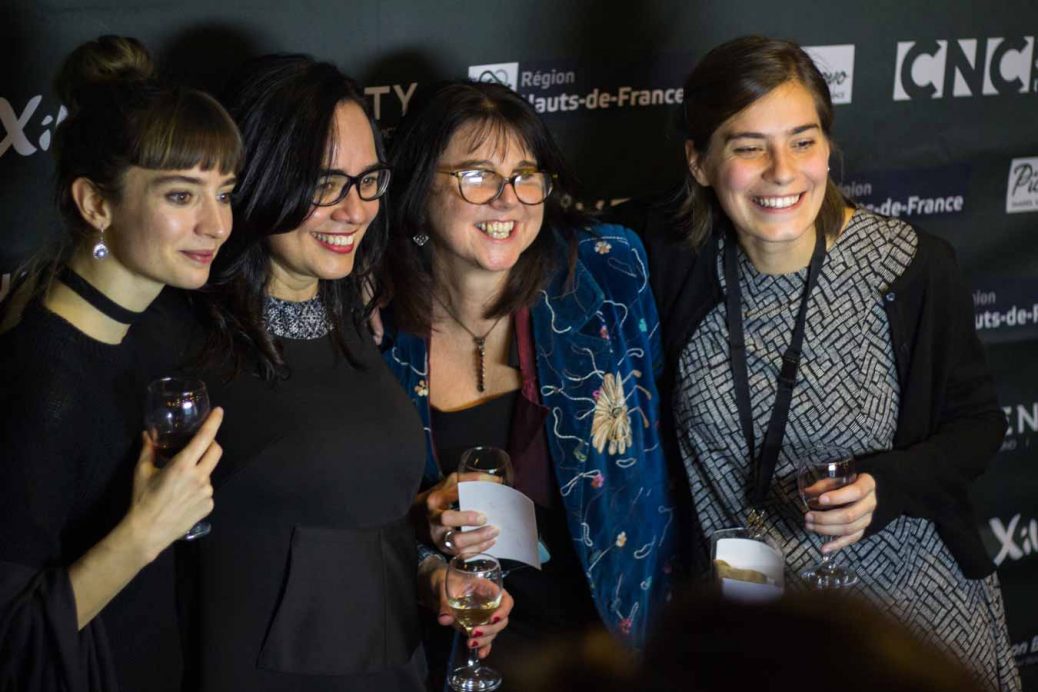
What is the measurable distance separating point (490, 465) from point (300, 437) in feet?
1.25

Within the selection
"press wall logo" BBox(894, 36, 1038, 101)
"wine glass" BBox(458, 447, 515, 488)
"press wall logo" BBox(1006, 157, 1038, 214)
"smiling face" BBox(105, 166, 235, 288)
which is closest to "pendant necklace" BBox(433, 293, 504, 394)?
"wine glass" BBox(458, 447, 515, 488)

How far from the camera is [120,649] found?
7.09 feet

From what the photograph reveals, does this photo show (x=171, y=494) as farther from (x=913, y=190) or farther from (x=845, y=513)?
(x=913, y=190)

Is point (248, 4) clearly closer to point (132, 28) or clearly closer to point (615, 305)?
point (132, 28)

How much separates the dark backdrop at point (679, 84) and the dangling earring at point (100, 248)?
864 millimetres

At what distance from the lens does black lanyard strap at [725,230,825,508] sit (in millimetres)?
2654

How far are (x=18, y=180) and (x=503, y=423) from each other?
119cm

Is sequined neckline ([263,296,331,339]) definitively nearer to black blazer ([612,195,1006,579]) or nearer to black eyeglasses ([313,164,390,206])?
black eyeglasses ([313,164,390,206])

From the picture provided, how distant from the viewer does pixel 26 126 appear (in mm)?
2770

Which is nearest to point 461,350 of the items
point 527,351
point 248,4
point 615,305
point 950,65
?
point 527,351

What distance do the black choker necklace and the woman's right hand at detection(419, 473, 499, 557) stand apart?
725 mm

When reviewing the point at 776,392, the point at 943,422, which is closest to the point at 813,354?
the point at 776,392

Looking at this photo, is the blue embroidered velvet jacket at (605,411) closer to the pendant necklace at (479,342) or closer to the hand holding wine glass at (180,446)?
the pendant necklace at (479,342)

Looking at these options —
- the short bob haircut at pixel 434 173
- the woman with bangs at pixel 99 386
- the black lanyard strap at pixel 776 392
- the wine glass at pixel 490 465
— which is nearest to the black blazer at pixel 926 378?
the black lanyard strap at pixel 776 392
